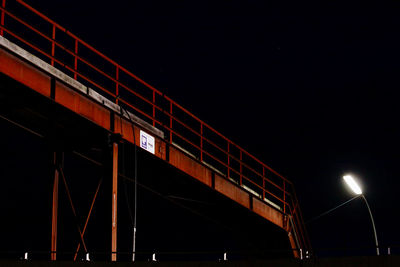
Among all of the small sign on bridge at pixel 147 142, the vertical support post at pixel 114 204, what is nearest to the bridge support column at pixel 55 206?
the vertical support post at pixel 114 204

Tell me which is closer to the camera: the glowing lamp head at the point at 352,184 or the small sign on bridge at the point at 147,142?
the small sign on bridge at the point at 147,142

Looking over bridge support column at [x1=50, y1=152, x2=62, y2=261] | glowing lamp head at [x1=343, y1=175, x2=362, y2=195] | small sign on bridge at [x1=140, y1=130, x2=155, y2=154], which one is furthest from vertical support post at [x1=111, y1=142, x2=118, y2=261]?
glowing lamp head at [x1=343, y1=175, x2=362, y2=195]

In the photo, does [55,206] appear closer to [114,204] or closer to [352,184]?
[114,204]

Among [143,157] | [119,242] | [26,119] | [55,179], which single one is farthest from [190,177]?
[119,242]

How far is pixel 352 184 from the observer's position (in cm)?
1856

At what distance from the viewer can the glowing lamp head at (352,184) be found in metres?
18.5

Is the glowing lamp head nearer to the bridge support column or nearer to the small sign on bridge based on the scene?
the small sign on bridge

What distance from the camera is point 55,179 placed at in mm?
15578

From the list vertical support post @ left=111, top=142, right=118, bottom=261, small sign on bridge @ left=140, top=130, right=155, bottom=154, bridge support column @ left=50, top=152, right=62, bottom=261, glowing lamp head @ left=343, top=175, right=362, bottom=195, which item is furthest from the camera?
glowing lamp head @ left=343, top=175, right=362, bottom=195

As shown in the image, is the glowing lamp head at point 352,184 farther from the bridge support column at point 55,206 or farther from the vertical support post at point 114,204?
the bridge support column at point 55,206

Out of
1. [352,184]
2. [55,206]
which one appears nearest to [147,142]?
[55,206]

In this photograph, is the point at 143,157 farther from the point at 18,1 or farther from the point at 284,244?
the point at 284,244

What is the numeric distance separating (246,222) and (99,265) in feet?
35.8

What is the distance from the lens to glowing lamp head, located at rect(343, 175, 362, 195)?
60.7 feet
